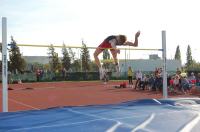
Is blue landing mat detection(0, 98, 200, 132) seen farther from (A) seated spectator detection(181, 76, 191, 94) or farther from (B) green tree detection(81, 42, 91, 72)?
(B) green tree detection(81, 42, 91, 72)

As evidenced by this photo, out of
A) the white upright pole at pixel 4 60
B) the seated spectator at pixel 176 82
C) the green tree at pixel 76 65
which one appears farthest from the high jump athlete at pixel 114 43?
the green tree at pixel 76 65

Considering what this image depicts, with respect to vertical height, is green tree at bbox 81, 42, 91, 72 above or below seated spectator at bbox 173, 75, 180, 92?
above

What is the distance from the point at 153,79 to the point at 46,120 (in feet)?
40.8

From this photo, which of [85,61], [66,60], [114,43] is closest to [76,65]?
[66,60]

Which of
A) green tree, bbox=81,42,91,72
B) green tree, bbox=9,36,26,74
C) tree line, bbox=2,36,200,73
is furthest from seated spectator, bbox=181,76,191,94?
green tree, bbox=81,42,91,72

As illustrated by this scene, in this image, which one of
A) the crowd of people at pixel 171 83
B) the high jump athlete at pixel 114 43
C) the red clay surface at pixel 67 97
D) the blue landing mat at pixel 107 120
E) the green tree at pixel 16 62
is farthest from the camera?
the green tree at pixel 16 62

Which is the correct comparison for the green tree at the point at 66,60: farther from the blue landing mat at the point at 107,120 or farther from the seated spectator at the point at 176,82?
the blue landing mat at the point at 107,120

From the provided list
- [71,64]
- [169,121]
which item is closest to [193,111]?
[169,121]

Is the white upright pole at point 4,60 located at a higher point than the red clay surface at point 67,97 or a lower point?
higher

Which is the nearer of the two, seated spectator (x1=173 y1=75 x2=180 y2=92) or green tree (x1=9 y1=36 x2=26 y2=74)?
seated spectator (x1=173 y1=75 x2=180 y2=92)

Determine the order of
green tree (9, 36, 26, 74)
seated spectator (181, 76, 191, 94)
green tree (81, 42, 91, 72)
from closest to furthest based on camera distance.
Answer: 1. seated spectator (181, 76, 191, 94)
2. green tree (9, 36, 26, 74)
3. green tree (81, 42, 91, 72)

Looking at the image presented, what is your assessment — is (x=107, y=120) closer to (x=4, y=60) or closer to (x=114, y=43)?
(x=4, y=60)

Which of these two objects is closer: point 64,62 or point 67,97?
point 67,97

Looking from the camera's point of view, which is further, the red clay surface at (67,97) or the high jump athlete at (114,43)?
the red clay surface at (67,97)
